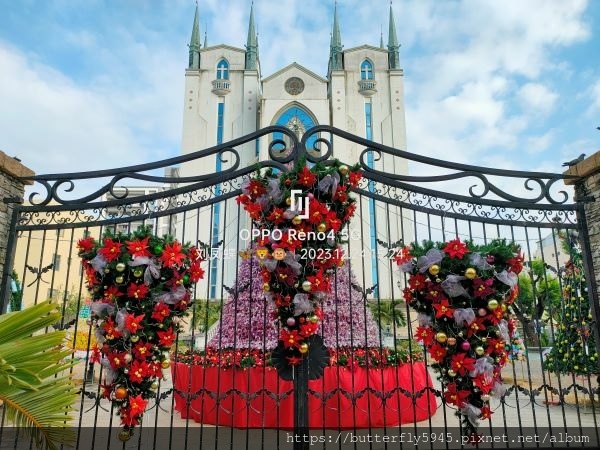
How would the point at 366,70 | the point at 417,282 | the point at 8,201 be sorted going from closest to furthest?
the point at 417,282, the point at 8,201, the point at 366,70

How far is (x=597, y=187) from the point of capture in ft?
12.1

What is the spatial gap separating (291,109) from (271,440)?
1847 centimetres

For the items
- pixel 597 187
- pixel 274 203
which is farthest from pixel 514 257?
pixel 274 203

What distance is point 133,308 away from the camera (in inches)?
114

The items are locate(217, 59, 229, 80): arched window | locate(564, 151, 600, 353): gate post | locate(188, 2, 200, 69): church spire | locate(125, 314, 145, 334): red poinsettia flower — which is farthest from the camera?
locate(188, 2, 200, 69): church spire

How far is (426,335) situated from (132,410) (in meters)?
2.11

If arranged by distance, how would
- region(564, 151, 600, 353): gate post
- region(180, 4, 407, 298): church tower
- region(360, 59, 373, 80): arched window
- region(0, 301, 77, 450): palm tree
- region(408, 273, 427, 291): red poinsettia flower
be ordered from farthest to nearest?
region(360, 59, 373, 80): arched window, region(180, 4, 407, 298): church tower, region(564, 151, 600, 353): gate post, region(408, 273, 427, 291): red poinsettia flower, region(0, 301, 77, 450): palm tree

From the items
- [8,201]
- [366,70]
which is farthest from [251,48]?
[8,201]

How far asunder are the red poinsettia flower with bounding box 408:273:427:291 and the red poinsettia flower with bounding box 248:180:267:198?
1.29m

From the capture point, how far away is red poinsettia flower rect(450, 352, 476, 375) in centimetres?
279

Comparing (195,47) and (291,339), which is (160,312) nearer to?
(291,339)

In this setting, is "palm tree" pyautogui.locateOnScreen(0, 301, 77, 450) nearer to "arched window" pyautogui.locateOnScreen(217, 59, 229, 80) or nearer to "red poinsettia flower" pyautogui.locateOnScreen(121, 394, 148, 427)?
"red poinsettia flower" pyautogui.locateOnScreen(121, 394, 148, 427)

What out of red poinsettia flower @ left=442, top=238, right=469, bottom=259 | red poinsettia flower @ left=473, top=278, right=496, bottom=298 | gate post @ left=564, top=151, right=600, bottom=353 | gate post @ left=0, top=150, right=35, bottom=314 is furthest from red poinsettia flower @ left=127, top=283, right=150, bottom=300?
gate post @ left=564, top=151, right=600, bottom=353

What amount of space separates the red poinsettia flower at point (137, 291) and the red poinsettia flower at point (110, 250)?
0.24 m
